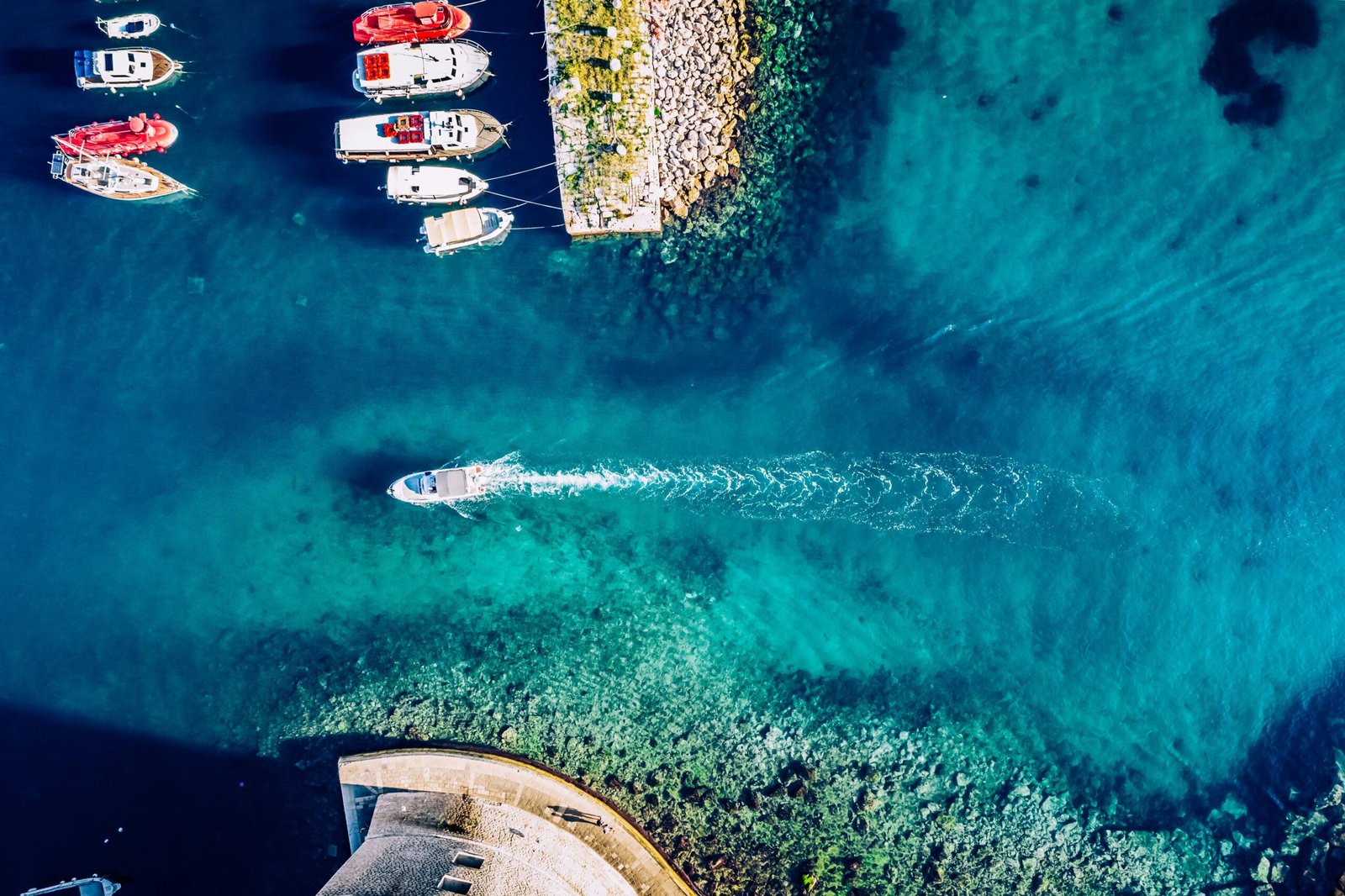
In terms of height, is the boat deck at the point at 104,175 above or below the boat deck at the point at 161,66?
below

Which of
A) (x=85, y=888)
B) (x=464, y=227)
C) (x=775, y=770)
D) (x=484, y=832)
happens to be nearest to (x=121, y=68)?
(x=464, y=227)

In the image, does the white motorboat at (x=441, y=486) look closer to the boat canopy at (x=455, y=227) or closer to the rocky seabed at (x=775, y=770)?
the rocky seabed at (x=775, y=770)

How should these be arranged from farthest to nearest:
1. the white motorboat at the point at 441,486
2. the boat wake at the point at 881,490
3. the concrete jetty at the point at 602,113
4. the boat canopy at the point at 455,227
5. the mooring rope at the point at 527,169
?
1. the boat wake at the point at 881,490
2. the mooring rope at the point at 527,169
3. the white motorboat at the point at 441,486
4. the boat canopy at the point at 455,227
5. the concrete jetty at the point at 602,113

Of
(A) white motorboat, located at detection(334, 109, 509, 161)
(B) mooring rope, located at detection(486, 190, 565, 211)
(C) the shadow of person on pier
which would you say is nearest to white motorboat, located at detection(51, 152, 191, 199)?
(A) white motorboat, located at detection(334, 109, 509, 161)

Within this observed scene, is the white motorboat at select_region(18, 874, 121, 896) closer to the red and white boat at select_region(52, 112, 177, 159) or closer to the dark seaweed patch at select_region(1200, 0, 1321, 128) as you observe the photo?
the red and white boat at select_region(52, 112, 177, 159)

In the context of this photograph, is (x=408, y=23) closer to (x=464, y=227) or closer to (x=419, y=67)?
(x=419, y=67)

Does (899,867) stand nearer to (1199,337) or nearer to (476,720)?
(476,720)

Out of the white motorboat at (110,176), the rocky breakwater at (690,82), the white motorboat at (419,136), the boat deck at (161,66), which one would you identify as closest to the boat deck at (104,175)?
the white motorboat at (110,176)
